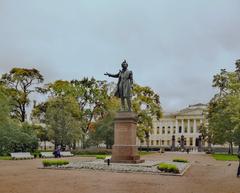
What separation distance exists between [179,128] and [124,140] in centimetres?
10132

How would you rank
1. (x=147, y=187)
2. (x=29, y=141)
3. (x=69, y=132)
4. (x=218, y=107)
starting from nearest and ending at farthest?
(x=147, y=187), (x=29, y=141), (x=69, y=132), (x=218, y=107)

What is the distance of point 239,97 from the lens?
46062 millimetres

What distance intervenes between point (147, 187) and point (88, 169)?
829cm

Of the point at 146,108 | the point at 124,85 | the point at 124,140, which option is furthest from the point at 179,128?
the point at 124,140

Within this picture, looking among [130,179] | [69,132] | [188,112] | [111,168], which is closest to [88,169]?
[111,168]

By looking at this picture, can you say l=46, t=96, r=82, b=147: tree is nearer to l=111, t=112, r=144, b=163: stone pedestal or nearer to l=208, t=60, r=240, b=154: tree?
l=208, t=60, r=240, b=154: tree

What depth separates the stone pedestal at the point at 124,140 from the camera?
967 inches

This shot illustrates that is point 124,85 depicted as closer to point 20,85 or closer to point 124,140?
point 124,140

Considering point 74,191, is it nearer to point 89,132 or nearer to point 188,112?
point 89,132

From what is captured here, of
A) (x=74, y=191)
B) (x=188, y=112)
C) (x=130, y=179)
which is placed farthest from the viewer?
(x=188, y=112)

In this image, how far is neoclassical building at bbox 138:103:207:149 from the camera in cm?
12188

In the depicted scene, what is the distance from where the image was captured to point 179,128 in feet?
406

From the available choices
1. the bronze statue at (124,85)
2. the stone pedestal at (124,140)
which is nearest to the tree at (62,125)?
the bronze statue at (124,85)

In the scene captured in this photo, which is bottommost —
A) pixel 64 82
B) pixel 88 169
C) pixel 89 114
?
pixel 88 169
